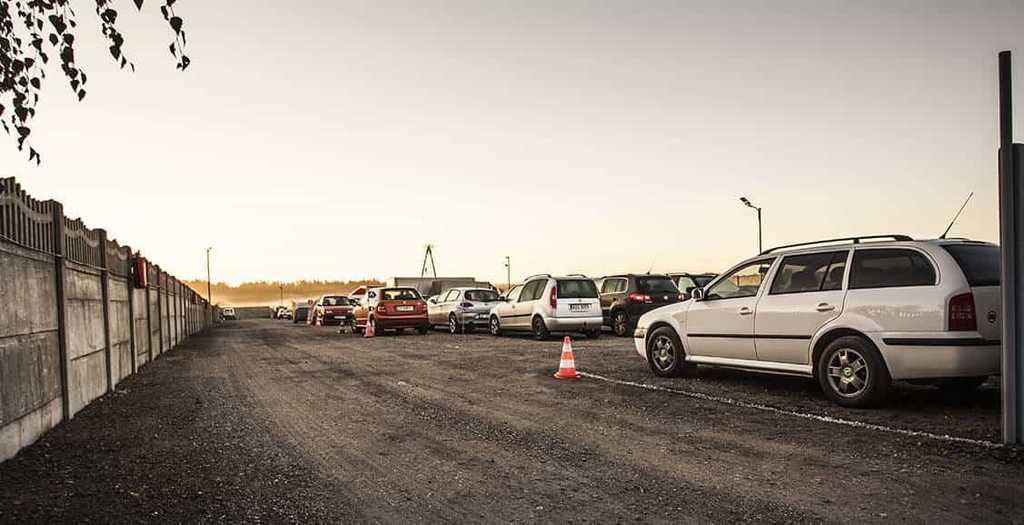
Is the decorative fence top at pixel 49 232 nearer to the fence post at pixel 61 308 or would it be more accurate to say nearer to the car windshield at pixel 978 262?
the fence post at pixel 61 308

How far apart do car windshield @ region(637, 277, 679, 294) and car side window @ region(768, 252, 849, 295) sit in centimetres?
1058

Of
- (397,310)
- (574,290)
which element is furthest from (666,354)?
(397,310)

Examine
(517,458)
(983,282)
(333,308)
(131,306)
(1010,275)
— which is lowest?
(333,308)

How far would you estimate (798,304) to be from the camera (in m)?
8.33

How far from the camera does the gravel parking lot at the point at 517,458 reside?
14.6 ft

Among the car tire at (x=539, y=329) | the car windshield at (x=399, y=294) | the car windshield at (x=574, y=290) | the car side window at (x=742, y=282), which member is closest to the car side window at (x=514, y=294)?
the car tire at (x=539, y=329)

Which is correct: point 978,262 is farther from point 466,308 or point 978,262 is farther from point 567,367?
Answer: point 466,308

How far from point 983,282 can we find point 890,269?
871 mm

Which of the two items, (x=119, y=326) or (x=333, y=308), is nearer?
(x=119, y=326)

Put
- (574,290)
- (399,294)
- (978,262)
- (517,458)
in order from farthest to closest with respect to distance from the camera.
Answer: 1. (399,294)
2. (574,290)
3. (978,262)
4. (517,458)

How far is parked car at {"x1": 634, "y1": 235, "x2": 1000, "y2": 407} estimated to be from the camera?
6.89m

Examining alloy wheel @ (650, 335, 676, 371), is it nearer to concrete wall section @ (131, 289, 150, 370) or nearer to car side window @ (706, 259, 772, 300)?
car side window @ (706, 259, 772, 300)

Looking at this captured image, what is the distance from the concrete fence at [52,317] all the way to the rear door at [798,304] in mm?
7988

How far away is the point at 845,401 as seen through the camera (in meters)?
7.66
